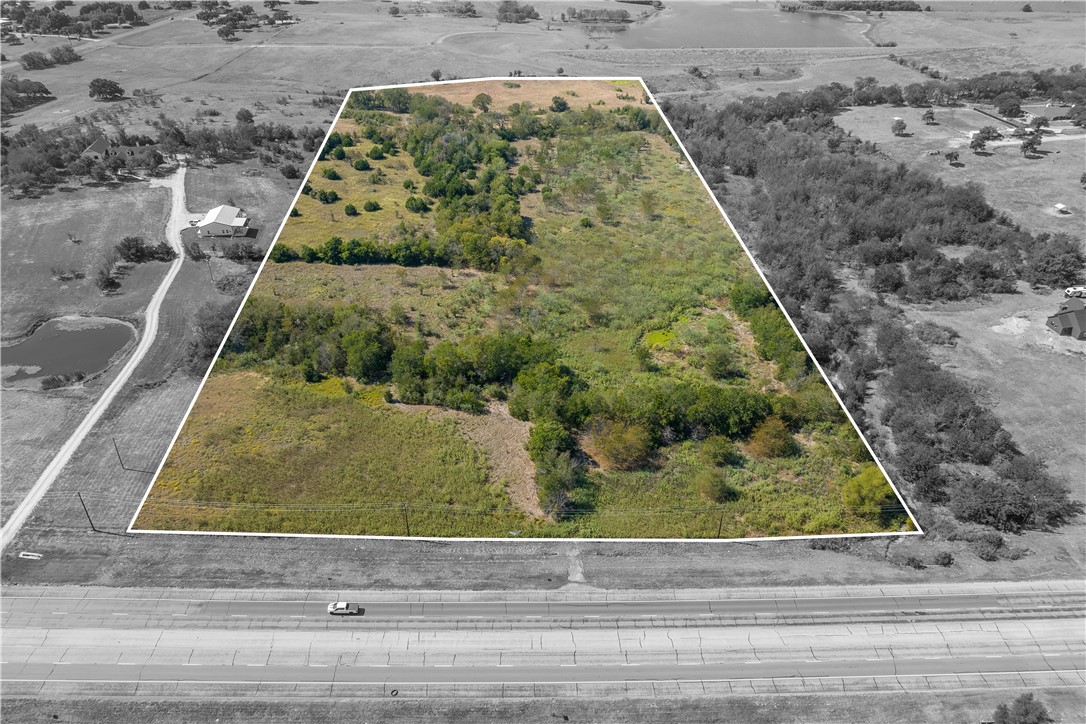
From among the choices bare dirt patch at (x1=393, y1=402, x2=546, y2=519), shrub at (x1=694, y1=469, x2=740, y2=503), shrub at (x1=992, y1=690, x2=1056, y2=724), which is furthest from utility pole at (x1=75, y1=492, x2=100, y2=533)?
shrub at (x1=992, y1=690, x2=1056, y2=724)

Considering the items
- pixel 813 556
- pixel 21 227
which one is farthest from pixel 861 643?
pixel 21 227

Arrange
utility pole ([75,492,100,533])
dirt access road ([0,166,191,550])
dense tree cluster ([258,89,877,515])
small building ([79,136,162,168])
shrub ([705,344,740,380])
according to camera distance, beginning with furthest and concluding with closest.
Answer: small building ([79,136,162,168])
shrub ([705,344,740,380])
dense tree cluster ([258,89,877,515])
dirt access road ([0,166,191,550])
utility pole ([75,492,100,533])

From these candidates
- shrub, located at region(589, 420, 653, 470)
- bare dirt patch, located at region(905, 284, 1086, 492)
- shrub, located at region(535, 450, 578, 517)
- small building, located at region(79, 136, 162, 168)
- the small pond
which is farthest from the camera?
small building, located at region(79, 136, 162, 168)

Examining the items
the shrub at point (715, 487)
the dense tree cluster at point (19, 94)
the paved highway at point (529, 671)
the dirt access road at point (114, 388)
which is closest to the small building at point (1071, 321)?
the paved highway at point (529, 671)

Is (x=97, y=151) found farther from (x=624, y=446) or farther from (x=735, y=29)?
(x=735, y=29)

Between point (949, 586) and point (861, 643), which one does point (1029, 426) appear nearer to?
point (949, 586)

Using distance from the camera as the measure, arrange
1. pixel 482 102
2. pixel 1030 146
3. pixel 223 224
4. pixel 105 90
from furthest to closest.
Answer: pixel 105 90 → pixel 482 102 → pixel 1030 146 → pixel 223 224

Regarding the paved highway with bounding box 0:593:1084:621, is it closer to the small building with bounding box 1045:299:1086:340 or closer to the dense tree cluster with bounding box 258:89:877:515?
the dense tree cluster with bounding box 258:89:877:515

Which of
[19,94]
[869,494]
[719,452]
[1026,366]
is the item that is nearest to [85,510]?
[719,452]
